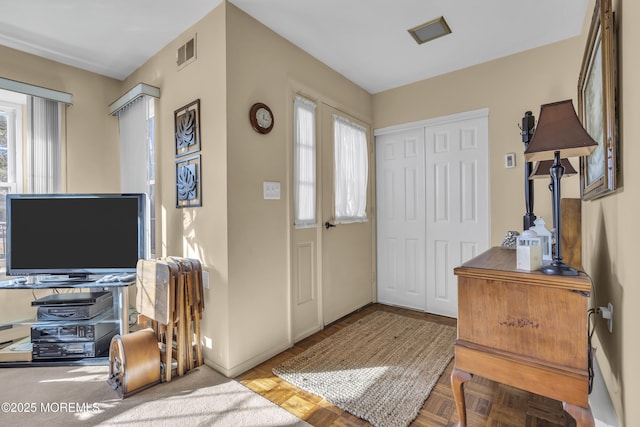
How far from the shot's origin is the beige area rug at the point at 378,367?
71.1 inches

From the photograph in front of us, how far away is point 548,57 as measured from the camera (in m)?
2.69

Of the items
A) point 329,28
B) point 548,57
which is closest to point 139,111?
point 329,28

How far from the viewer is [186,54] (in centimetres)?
245

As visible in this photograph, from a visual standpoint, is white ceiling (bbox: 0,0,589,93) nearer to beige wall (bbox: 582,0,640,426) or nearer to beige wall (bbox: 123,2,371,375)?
beige wall (bbox: 123,2,371,375)

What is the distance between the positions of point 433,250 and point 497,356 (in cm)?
Answer: 217

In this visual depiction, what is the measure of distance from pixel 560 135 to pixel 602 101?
1.11 feet

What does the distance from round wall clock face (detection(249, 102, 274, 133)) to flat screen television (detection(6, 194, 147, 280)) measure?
1.09 meters

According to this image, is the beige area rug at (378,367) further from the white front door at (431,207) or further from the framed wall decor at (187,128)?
the framed wall decor at (187,128)

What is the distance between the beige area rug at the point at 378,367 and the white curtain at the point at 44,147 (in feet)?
8.93

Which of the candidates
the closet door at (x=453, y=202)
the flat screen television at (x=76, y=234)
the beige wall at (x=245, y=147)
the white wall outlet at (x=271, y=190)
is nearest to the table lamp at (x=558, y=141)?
the beige wall at (x=245, y=147)

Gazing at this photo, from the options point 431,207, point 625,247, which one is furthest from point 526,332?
point 431,207

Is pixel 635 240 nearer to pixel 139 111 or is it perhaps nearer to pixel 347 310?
pixel 347 310

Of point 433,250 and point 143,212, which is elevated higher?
point 143,212

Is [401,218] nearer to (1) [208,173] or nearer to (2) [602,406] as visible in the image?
(1) [208,173]
